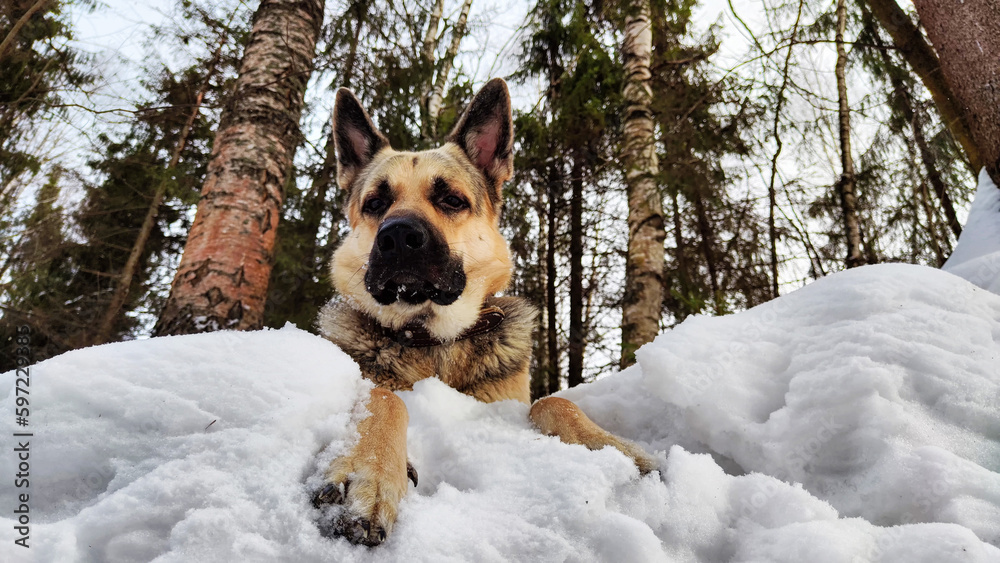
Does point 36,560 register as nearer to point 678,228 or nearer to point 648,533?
point 648,533

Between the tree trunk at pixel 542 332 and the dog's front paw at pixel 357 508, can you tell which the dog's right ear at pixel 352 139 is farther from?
the tree trunk at pixel 542 332

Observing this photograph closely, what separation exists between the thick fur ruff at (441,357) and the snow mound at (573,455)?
389 mm

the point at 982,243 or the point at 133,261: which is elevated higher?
the point at 133,261

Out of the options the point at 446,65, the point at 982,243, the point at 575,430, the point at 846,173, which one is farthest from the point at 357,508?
the point at 446,65

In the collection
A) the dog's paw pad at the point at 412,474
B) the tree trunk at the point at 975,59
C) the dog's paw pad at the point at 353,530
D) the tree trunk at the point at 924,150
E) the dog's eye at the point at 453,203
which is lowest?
the dog's paw pad at the point at 353,530

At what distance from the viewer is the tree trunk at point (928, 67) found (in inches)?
131

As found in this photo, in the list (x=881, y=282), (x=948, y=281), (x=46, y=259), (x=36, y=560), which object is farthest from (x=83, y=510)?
(x=46, y=259)

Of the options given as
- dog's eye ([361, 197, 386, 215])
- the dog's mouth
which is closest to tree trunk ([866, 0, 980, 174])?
the dog's mouth

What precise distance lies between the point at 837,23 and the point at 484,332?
7.97m

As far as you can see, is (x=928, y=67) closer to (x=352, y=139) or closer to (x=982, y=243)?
(x=982, y=243)

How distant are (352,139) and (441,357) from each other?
6.56ft

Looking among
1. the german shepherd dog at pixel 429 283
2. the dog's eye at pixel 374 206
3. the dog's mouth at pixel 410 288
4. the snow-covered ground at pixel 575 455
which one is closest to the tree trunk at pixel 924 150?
the snow-covered ground at pixel 575 455

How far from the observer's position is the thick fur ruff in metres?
2.40

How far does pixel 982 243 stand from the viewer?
111 inches
